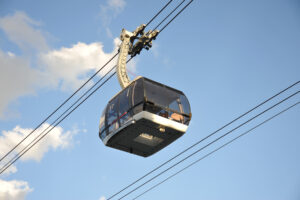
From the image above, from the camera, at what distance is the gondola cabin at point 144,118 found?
1661 cm

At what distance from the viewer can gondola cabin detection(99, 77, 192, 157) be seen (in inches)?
654

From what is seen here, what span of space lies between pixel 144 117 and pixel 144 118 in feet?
0.11

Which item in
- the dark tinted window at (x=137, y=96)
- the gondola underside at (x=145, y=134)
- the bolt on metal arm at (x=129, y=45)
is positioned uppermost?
the bolt on metal arm at (x=129, y=45)

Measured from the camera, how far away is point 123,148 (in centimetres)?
1803

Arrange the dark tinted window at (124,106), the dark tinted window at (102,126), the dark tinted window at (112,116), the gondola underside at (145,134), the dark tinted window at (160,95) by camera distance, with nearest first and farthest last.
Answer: the gondola underside at (145,134)
the dark tinted window at (160,95)
the dark tinted window at (124,106)
the dark tinted window at (112,116)
the dark tinted window at (102,126)

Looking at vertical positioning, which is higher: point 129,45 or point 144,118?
point 129,45

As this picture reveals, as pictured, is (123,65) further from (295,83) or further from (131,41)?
(295,83)

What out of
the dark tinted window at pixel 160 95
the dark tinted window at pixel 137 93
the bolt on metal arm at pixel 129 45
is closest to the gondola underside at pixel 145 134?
the dark tinted window at pixel 137 93

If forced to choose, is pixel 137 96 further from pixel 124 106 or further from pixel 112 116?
pixel 112 116

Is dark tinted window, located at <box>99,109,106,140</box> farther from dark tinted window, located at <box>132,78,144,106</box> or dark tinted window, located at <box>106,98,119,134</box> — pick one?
dark tinted window, located at <box>132,78,144,106</box>

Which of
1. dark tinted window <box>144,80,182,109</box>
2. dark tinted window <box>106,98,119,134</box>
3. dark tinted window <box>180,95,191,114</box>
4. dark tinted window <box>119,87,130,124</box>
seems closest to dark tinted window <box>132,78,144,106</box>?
dark tinted window <box>144,80,182,109</box>

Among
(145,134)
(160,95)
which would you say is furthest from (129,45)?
(145,134)

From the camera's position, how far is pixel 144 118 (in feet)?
53.6

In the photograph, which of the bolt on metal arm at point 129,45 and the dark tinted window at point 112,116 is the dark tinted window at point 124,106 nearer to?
the dark tinted window at point 112,116
